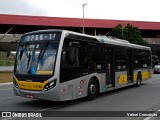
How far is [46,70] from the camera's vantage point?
1034cm

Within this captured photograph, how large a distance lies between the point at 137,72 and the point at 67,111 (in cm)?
996

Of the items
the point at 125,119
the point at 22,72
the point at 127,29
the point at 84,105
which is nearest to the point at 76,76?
the point at 84,105

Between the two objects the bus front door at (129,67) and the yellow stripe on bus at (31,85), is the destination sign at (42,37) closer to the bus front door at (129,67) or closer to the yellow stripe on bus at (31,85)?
the yellow stripe on bus at (31,85)

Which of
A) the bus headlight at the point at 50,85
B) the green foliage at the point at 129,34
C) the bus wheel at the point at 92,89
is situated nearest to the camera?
the bus headlight at the point at 50,85

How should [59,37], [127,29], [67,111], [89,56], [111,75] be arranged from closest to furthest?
[67,111], [59,37], [89,56], [111,75], [127,29]

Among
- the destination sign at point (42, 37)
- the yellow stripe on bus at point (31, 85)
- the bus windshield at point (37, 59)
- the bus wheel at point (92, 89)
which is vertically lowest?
the bus wheel at point (92, 89)

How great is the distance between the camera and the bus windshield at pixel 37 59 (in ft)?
34.1

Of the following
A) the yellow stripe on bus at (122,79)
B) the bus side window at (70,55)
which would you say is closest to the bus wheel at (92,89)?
the bus side window at (70,55)

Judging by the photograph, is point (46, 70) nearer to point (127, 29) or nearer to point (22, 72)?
point (22, 72)

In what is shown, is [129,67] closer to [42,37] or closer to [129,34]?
[42,37]

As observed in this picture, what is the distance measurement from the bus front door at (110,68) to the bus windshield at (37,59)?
440cm

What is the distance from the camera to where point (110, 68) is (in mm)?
14641

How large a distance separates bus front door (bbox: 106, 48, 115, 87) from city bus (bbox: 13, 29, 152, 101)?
417mm

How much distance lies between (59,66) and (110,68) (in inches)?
192
